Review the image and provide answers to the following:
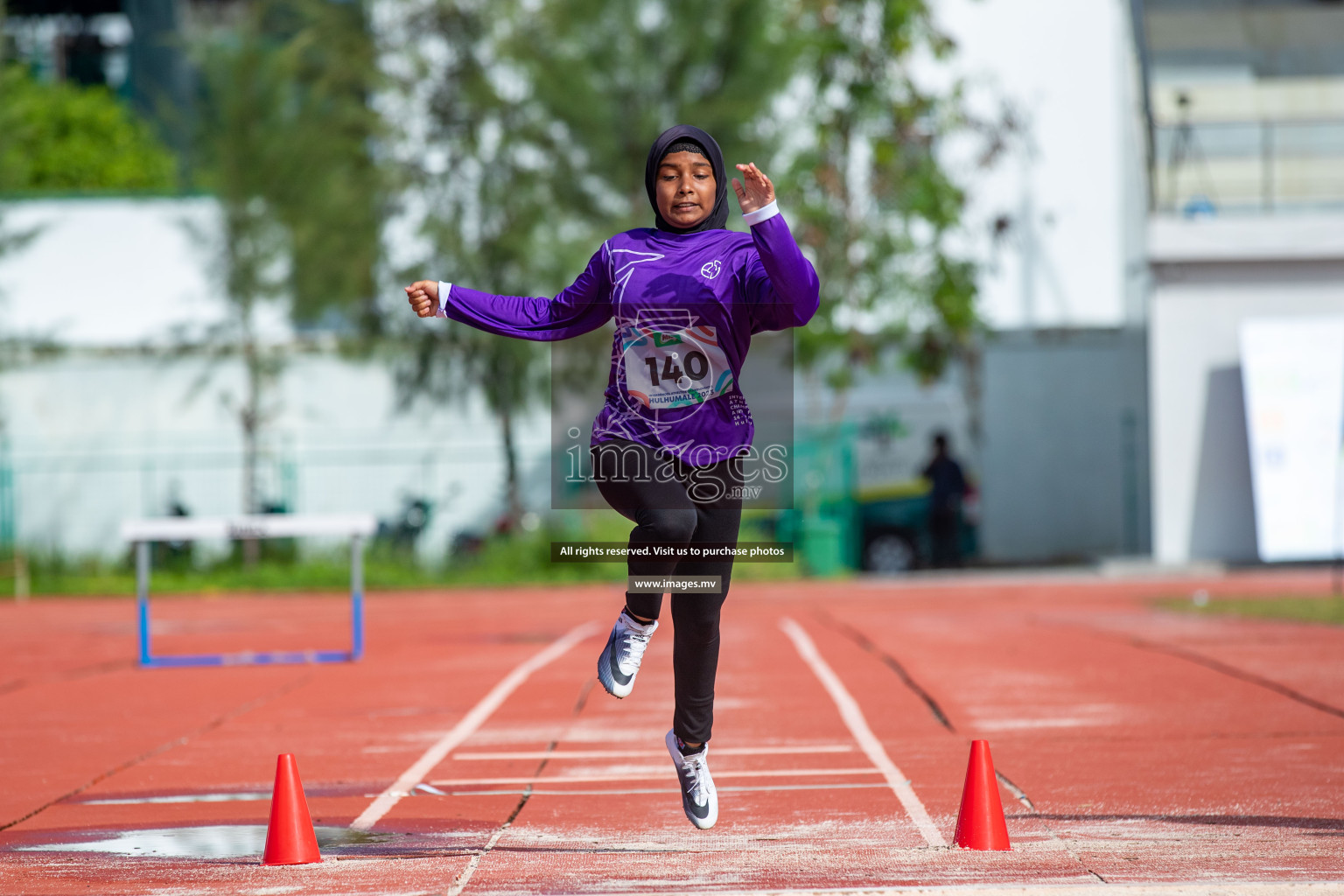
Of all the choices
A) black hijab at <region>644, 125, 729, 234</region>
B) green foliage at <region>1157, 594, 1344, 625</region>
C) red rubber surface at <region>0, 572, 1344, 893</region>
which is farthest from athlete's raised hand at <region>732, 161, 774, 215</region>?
green foliage at <region>1157, 594, 1344, 625</region>

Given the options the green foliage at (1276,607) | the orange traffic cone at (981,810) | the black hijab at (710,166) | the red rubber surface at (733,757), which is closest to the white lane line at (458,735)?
the red rubber surface at (733,757)

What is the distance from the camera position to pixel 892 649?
12727 mm

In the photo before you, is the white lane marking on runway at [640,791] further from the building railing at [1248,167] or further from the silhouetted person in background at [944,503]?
the building railing at [1248,167]

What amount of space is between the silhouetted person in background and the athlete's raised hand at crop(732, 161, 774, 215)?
57.0ft

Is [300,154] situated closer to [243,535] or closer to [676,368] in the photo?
[243,535]

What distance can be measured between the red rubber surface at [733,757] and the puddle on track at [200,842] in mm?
78

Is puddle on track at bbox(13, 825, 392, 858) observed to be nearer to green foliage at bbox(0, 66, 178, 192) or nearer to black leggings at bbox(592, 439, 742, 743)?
black leggings at bbox(592, 439, 742, 743)

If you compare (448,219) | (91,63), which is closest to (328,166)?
(448,219)

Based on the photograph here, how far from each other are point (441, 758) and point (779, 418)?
53.5 ft

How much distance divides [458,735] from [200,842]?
2981 mm

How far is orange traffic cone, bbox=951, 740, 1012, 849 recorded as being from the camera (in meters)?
5.30

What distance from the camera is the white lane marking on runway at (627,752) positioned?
26.0 ft

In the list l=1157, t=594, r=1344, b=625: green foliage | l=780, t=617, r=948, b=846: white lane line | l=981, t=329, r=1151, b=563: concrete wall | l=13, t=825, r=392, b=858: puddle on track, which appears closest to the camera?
l=13, t=825, r=392, b=858: puddle on track

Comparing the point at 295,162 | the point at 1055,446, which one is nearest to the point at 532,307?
the point at 295,162
